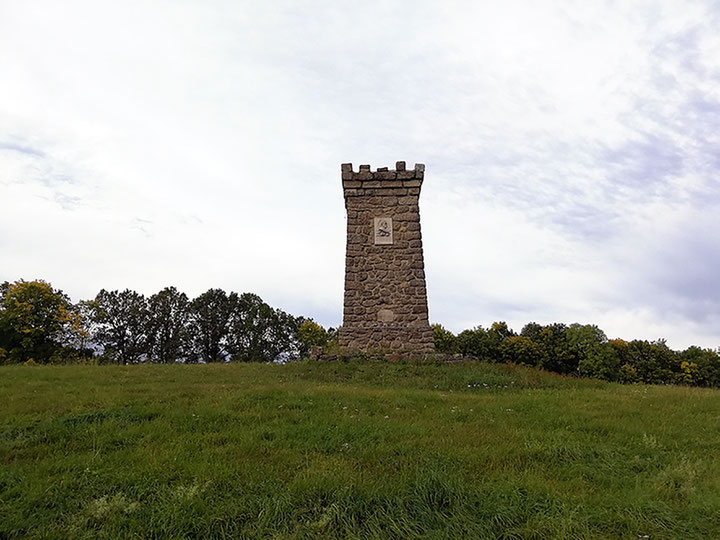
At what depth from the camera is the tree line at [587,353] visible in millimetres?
34375

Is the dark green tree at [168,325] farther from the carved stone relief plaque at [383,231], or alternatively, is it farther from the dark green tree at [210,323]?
the carved stone relief plaque at [383,231]

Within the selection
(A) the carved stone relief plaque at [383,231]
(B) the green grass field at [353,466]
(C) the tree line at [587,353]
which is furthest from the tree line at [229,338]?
(B) the green grass field at [353,466]

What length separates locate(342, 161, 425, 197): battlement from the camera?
2102 cm

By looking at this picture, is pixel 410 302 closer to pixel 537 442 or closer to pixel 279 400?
pixel 279 400

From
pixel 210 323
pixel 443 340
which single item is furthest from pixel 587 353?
pixel 210 323

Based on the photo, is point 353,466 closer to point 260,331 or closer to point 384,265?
point 384,265

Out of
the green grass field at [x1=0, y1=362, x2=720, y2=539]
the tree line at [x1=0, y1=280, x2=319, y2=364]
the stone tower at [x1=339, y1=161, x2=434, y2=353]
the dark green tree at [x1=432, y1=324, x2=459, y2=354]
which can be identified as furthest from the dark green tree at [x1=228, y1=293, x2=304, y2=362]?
the green grass field at [x1=0, y1=362, x2=720, y2=539]

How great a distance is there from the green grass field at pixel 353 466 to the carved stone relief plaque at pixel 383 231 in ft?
35.9

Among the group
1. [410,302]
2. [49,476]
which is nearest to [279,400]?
[49,476]

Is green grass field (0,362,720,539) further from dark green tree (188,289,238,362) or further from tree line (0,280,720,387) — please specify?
dark green tree (188,289,238,362)

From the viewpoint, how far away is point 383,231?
20688 millimetres

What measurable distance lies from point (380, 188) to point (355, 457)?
16.4 m

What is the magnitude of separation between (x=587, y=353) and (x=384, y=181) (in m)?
24.0

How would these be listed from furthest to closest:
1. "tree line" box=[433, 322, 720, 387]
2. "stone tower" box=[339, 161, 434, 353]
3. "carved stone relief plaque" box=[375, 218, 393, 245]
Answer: "tree line" box=[433, 322, 720, 387]
"carved stone relief plaque" box=[375, 218, 393, 245]
"stone tower" box=[339, 161, 434, 353]
